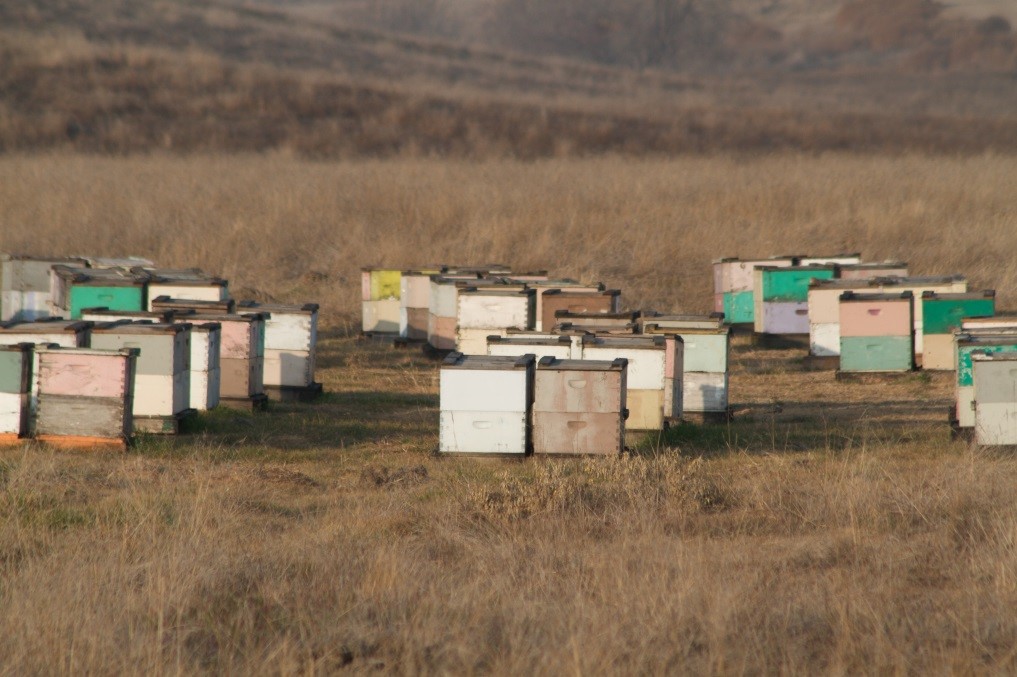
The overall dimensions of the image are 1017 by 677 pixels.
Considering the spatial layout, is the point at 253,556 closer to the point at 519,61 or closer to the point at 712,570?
the point at 712,570

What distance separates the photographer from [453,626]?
4.88 metres

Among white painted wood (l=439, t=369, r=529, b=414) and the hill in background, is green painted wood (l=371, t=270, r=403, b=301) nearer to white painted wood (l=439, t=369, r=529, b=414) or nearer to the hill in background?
white painted wood (l=439, t=369, r=529, b=414)

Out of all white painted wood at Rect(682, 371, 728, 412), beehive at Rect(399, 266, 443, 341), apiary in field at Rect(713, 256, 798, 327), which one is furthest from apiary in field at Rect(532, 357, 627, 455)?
apiary in field at Rect(713, 256, 798, 327)

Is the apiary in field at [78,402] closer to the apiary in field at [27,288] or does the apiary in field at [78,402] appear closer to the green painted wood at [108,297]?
the green painted wood at [108,297]

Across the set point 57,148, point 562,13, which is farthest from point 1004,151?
point 562,13

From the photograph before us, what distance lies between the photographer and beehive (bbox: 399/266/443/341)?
15992mm

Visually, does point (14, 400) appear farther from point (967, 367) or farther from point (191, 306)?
point (967, 367)

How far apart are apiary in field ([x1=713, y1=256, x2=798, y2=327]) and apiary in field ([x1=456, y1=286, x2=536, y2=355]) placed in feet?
19.1

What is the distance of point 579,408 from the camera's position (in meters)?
8.73

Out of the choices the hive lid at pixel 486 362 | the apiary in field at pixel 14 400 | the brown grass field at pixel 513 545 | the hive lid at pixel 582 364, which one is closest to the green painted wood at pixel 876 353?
the brown grass field at pixel 513 545

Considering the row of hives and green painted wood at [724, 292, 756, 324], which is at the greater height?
green painted wood at [724, 292, 756, 324]

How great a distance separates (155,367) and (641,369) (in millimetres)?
4004

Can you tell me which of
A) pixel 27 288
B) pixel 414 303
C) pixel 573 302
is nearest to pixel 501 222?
pixel 414 303

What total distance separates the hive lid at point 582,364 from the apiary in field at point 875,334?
513cm
